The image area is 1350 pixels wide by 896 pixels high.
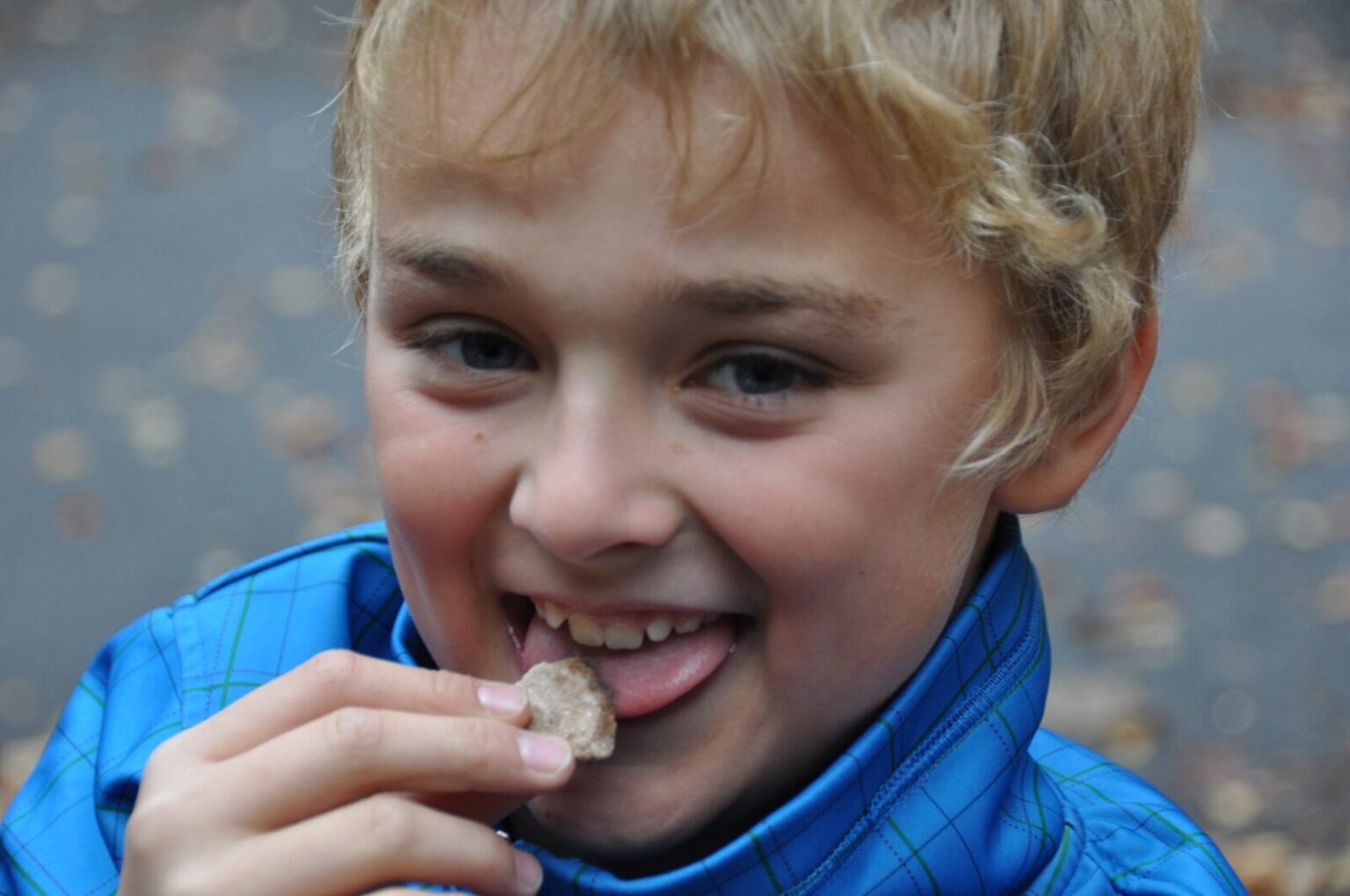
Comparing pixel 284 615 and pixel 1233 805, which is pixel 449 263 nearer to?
pixel 284 615

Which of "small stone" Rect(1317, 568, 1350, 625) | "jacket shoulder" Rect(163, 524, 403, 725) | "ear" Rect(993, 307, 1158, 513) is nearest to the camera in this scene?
"ear" Rect(993, 307, 1158, 513)

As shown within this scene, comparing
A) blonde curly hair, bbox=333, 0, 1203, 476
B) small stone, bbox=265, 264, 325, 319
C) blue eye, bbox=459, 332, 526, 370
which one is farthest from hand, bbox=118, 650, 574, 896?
small stone, bbox=265, 264, 325, 319

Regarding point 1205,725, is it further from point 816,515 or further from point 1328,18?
point 1328,18

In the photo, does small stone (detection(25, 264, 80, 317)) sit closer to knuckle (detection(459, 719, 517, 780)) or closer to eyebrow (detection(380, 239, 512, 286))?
eyebrow (detection(380, 239, 512, 286))

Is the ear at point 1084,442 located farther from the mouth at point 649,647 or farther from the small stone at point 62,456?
the small stone at point 62,456

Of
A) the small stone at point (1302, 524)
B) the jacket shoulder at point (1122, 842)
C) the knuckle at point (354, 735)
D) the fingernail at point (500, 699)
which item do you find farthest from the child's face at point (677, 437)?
the small stone at point (1302, 524)

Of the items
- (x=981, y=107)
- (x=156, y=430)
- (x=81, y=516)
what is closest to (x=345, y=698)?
(x=981, y=107)

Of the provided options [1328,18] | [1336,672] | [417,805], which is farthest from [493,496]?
[1328,18]

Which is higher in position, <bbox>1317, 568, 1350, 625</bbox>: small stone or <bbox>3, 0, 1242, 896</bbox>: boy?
<bbox>3, 0, 1242, 896</bbox>: boy
